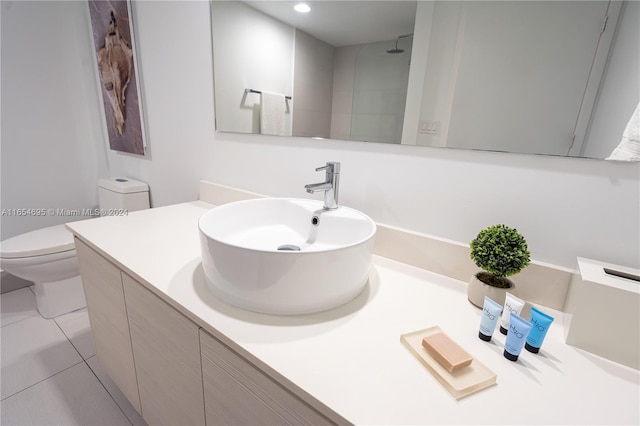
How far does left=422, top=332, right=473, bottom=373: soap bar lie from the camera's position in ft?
1.54

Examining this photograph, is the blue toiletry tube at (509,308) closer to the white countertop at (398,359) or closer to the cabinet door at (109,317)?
the white countertop at (398,359)

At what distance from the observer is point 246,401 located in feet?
1.82

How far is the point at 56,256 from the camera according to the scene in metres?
1.47

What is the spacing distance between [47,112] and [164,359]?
2.05 metres

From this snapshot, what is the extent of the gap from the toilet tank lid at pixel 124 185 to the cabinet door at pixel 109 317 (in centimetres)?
72

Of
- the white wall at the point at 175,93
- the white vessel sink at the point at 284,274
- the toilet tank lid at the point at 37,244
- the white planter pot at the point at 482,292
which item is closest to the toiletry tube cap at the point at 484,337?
the white planter pot at the point at 482,292

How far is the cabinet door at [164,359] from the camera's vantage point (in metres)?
0.67

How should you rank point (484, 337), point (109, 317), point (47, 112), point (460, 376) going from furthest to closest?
point (47, 112), point (109, 317), point (484, 337), point (460, 376)

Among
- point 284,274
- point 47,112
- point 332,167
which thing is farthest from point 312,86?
point 47,112

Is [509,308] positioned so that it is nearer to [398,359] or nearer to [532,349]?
[532,349]

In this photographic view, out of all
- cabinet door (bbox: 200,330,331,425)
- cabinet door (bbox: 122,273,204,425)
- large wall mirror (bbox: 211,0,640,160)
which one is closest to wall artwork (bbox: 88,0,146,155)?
large wall mirror (bbox: 211,0,640,160)

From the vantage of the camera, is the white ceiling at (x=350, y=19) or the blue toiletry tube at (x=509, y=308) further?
the white ceiling at (x=350, y=19)

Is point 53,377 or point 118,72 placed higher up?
point 118,72

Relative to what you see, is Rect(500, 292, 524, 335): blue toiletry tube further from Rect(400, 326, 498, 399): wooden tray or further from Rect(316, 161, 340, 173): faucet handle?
Rect(316, 161, 340, 173): faucet handle
